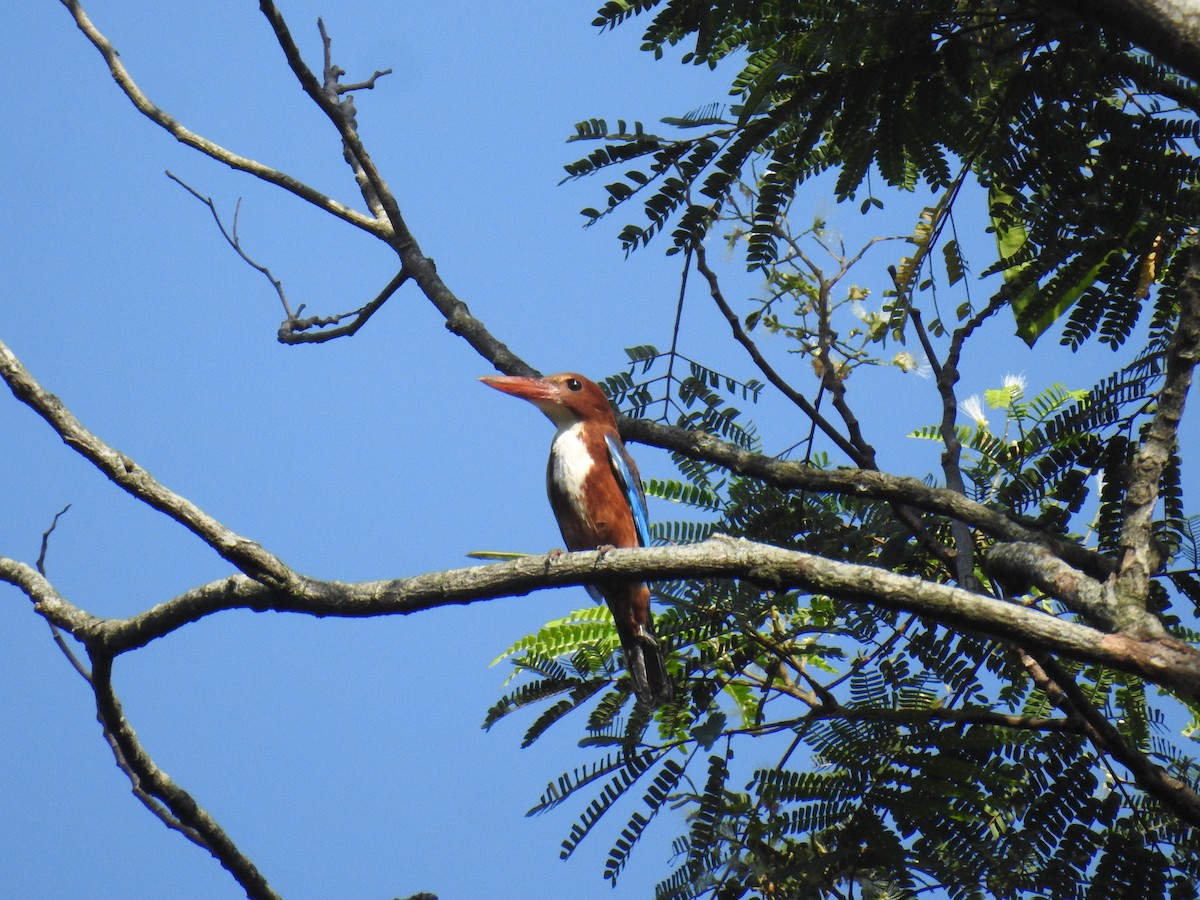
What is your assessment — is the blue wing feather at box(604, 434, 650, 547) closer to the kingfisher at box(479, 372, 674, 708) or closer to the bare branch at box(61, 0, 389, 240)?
the kingfisher at box(479, 372, 674, 708)

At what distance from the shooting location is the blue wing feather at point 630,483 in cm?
475

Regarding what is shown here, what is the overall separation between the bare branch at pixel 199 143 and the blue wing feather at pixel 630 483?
4.48ft

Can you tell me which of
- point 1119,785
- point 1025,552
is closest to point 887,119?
point 1025,552

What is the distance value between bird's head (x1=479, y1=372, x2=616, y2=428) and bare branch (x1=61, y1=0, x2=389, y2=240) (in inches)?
37.3

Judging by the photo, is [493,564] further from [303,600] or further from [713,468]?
[713,468]

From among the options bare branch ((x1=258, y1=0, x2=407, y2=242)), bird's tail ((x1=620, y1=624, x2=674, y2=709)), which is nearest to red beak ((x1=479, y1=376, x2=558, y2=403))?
bare branch ((x1=258, y1=0, x2=407, y2=242))

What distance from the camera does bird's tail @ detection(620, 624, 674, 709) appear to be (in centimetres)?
334

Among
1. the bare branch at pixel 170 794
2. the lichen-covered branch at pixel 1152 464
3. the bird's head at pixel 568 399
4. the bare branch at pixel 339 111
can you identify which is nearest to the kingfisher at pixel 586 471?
the bird's head at pixel 568 399

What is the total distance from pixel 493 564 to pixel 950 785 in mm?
1331

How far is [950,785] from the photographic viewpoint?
2.85 metres

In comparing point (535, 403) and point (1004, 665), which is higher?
point (535, 403)

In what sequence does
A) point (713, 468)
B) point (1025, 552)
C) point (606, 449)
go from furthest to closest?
1. point (606, 449)
2. point (713, 468)
3. point (1025, 552)

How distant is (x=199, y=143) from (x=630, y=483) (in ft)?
7.59

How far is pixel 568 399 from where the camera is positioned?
16.2ft
